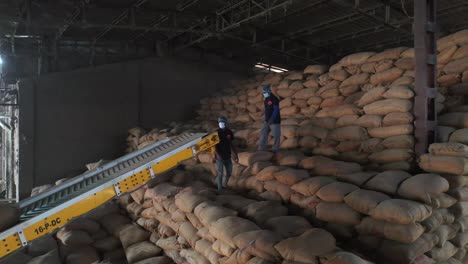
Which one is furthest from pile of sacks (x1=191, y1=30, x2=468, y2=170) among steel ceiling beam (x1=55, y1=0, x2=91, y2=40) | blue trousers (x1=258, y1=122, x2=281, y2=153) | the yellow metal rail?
steel ceiling beam (x1=55, y1=0, x2=91, y2=40)

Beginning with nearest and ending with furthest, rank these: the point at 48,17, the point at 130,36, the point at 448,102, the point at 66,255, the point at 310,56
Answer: the point at 66,255 → the point at 448,102 → the point at 48,17 → the point at 130,36 → the point at 310,56

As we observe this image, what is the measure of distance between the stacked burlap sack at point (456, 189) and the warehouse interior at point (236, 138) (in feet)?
0.06

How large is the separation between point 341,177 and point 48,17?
664 centimetres

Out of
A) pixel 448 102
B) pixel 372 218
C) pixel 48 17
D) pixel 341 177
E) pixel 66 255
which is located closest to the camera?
pixel 372 218

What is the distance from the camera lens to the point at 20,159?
7.99 metres

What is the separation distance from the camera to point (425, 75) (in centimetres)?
433

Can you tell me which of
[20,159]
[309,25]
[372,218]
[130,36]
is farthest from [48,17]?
[372,218]

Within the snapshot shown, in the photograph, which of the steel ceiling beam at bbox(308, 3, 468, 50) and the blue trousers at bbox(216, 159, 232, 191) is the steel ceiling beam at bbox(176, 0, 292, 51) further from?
the blue trousers at bbox(216, 159, 232, 191)

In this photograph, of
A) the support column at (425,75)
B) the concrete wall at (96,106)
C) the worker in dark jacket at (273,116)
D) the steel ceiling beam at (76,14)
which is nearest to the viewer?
the support column at (425,75)

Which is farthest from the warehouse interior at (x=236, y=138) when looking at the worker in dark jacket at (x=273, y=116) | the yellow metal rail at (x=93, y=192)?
the worker in dark jacket at (x=273, y=116)

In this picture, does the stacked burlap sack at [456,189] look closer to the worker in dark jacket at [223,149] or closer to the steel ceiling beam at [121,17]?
the worker in dark jacket at [223,149]

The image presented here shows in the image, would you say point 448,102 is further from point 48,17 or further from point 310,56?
point 48,17

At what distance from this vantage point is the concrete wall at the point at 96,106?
8.22 m

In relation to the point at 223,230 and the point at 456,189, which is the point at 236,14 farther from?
the point at 456,189
